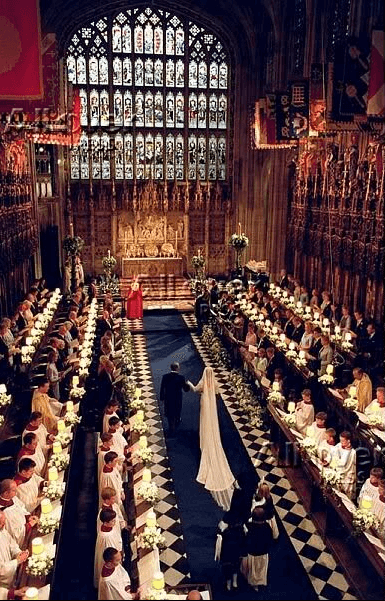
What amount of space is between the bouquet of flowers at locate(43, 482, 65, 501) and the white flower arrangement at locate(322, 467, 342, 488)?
4.15m

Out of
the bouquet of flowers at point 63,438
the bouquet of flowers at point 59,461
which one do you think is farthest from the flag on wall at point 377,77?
the bouquet of flowers at point 59,461

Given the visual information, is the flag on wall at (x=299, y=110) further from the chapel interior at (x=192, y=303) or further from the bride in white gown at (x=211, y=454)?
the bride in white gown at (x=211, y=454)

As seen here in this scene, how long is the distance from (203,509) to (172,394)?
122 inches

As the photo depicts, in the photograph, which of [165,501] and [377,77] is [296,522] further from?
[377,77]

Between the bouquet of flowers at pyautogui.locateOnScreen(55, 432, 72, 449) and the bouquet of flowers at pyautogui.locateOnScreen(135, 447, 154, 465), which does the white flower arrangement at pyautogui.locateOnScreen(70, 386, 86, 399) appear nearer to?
the bouquet of flowers at pyautogui.locateOnScreen(55, 432, 72, 449)

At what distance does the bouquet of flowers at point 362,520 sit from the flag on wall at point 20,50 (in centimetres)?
852

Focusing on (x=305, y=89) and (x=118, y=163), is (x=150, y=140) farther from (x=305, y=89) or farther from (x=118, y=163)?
(x=305, y=89)

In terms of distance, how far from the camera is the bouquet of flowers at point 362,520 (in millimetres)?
7574

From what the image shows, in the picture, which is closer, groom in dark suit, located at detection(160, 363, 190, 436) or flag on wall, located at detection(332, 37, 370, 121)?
flag on wall, located at detection(332, 37, 370, 121)

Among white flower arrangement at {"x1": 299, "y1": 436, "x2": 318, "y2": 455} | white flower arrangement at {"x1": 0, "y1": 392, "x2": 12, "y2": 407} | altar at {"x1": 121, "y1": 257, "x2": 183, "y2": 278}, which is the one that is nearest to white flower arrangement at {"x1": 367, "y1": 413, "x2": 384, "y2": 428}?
white flower arrangement at {"x1": 299, "y1": 436, "x2": 318, "y2": 455}

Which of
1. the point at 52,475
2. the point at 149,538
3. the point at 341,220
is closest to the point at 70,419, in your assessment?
the point at 52,475

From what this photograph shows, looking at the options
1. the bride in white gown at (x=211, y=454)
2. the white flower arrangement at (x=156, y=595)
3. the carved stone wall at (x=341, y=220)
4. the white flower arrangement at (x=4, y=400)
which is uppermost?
the carved stone wall at (x=341, y=220)

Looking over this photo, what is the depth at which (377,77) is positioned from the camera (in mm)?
10211

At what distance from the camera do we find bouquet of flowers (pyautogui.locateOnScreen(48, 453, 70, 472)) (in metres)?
8.88
